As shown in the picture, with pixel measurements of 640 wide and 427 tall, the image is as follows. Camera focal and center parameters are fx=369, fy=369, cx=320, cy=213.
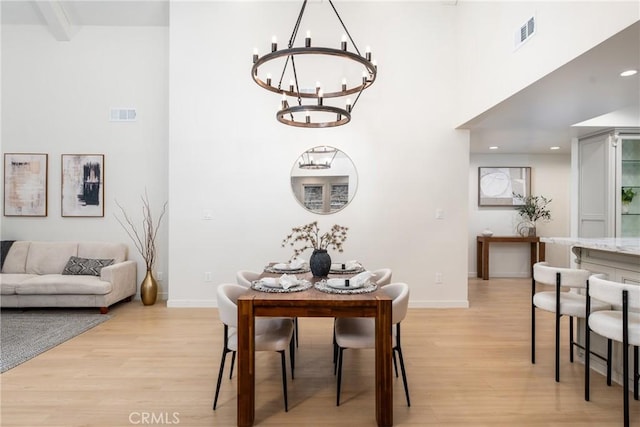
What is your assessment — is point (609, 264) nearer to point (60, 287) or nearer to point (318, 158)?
point (318, 158)

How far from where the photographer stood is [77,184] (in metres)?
5.41

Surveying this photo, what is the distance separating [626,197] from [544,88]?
2.79m

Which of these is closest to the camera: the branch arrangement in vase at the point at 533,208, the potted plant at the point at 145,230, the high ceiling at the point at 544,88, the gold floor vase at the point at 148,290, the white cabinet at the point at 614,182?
the high ceiling at the point at 544,88

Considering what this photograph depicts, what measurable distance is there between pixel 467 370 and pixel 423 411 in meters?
0.80

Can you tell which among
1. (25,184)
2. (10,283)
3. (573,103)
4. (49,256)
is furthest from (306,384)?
(25,184)

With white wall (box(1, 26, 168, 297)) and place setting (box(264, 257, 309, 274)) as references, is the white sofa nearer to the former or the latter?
white wall (box(1, 26, 168, 297))

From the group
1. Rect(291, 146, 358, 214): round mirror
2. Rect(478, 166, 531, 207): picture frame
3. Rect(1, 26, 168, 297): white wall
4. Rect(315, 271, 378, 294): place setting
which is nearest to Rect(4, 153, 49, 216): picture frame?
Rect(1, 26, 168, 297): white wall

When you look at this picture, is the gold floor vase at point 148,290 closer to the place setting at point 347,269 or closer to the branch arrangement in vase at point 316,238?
the branch arrangement in vase at point 316,238

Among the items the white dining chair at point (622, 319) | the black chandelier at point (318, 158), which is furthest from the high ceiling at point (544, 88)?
the black chandelier at point (318, 158)

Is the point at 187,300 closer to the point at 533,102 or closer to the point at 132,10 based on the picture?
the point at 132,10

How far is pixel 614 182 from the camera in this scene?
193 inches

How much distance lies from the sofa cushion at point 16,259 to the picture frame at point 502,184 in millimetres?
7622

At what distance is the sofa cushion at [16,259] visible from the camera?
5051mm

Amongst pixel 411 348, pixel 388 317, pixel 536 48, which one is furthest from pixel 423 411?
pixel 536 48
